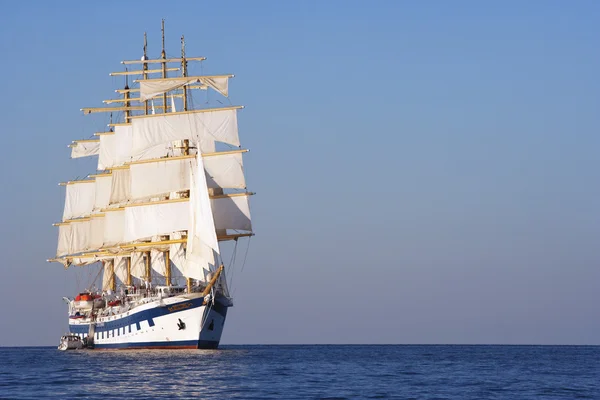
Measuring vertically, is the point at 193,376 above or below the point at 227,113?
below

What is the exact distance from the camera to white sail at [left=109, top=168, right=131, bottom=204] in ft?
454

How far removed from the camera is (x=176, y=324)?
11538 centimetres

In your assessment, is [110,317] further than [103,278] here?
No

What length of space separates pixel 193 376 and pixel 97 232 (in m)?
75.8

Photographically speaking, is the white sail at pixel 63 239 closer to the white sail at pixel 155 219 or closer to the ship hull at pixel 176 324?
the white sail at pixel 155 219

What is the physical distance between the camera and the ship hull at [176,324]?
115 meters

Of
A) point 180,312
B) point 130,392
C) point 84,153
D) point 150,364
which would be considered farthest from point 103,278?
point 130,392

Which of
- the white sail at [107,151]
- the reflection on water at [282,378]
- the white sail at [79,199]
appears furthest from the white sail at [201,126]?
the white sail at [79,199]

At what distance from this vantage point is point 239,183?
130750mm

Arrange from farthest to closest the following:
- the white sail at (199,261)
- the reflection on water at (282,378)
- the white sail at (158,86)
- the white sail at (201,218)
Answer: the white sail at (158,86) → the white sail at (199,261) → the white sail at (201,218) → the reflection on water at (282,378)

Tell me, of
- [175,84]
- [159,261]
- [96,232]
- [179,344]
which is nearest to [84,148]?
[96,232]

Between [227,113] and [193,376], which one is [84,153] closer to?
[227,113]

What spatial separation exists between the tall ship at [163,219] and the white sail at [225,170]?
12 centimetres

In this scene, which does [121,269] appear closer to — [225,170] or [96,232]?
[96,232]
